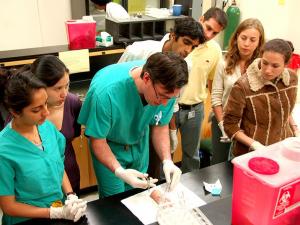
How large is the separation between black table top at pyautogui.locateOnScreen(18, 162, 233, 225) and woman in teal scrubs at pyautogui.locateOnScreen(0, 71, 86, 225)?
0.19 ft

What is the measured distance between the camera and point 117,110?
1516 mm

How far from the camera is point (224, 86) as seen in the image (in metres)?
2.23

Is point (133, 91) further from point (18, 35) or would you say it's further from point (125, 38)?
point (18, 35)

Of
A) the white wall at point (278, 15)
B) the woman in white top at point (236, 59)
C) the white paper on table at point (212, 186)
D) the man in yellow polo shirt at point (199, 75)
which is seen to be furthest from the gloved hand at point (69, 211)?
the white wall at point (278, 15)

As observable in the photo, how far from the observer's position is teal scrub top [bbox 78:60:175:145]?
149cm

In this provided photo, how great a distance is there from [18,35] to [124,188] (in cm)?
222

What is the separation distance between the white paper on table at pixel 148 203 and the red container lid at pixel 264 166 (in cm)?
52

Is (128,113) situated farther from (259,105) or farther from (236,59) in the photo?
(236,59)

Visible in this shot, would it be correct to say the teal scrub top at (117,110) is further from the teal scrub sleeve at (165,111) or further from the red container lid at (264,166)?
the red container lid at (264,166)

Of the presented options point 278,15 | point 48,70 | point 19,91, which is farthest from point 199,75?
point 278,15

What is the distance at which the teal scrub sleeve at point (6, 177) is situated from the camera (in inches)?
47.0

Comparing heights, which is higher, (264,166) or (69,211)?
(264,166)

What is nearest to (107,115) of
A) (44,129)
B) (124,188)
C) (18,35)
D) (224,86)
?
(44,129)

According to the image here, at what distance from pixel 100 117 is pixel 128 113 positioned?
14 centimetres
